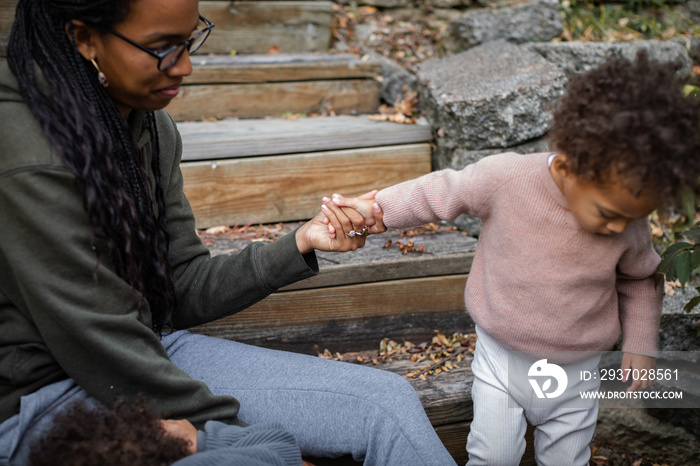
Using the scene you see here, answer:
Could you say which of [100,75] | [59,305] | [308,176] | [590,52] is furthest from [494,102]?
[59,305]

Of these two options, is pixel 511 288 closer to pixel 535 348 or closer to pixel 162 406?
pixel 535 348

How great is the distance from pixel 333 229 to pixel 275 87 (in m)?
1.69

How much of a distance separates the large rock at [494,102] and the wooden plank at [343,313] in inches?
29.1

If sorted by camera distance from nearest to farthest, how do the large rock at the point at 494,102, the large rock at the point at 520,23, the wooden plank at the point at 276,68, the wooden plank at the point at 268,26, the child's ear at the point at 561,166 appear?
the child's ear at the point at 561,166 < the large rock at the point at 494,102 < the wooden plank at the point at 276,68 < the large rock at the point at 520,23 < the wooden plank at the point at 268,26

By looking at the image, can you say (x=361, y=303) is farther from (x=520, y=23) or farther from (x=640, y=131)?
(x=520, y=23)

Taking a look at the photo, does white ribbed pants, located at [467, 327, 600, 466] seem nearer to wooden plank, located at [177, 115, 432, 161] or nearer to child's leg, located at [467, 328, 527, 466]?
child's leg, located at [467, 328, 527, 466]

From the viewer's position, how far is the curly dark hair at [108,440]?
121cm

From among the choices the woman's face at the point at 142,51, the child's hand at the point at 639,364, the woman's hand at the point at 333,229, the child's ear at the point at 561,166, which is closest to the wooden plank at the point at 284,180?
the woman's hand at the point at 333,229

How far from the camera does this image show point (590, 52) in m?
2.94

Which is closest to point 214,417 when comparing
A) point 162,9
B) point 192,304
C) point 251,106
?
point 192,304

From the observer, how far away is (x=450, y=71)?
312 centimetres

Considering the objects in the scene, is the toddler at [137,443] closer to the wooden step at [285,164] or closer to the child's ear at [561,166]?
the child's ear at [561,166]

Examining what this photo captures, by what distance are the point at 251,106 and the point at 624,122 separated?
2.36m

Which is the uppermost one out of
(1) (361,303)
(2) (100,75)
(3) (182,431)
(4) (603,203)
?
(2) (100,75)
